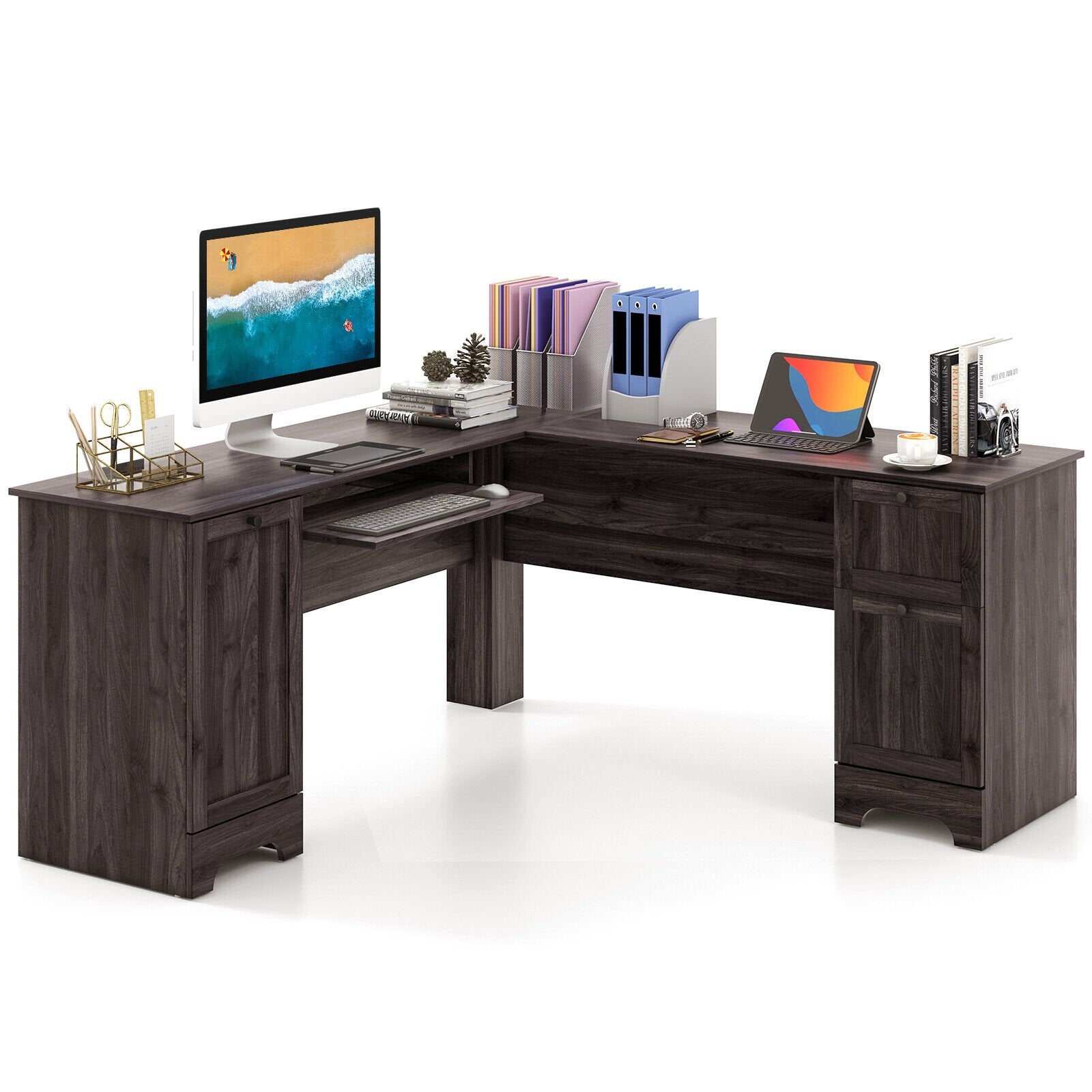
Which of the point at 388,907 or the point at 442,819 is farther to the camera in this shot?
the point at 442,819

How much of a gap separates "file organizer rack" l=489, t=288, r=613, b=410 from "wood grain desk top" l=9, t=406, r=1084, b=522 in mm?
47

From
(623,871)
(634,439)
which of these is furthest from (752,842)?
(634,439)

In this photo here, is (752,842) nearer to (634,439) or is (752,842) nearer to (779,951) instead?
(779,951)

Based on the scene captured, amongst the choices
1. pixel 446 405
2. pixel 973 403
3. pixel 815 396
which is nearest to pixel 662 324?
pixel 815 396

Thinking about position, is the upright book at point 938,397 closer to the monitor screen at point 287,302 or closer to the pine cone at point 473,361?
the pine cone at point 473,361

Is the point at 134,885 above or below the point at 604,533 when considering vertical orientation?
below

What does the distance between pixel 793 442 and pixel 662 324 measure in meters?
0.58

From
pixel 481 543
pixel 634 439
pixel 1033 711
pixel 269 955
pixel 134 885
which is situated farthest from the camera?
pixel 481 543

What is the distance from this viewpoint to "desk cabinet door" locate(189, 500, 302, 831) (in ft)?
16.7

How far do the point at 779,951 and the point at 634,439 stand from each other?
170 centimetres

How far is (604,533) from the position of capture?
6.30m

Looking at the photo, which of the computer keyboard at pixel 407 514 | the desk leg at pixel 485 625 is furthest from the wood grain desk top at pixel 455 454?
the desk leg at pixel 485 625

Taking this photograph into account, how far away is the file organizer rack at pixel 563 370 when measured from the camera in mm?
6492

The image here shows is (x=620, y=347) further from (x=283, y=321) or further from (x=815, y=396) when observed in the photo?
(x=283, y=321)
